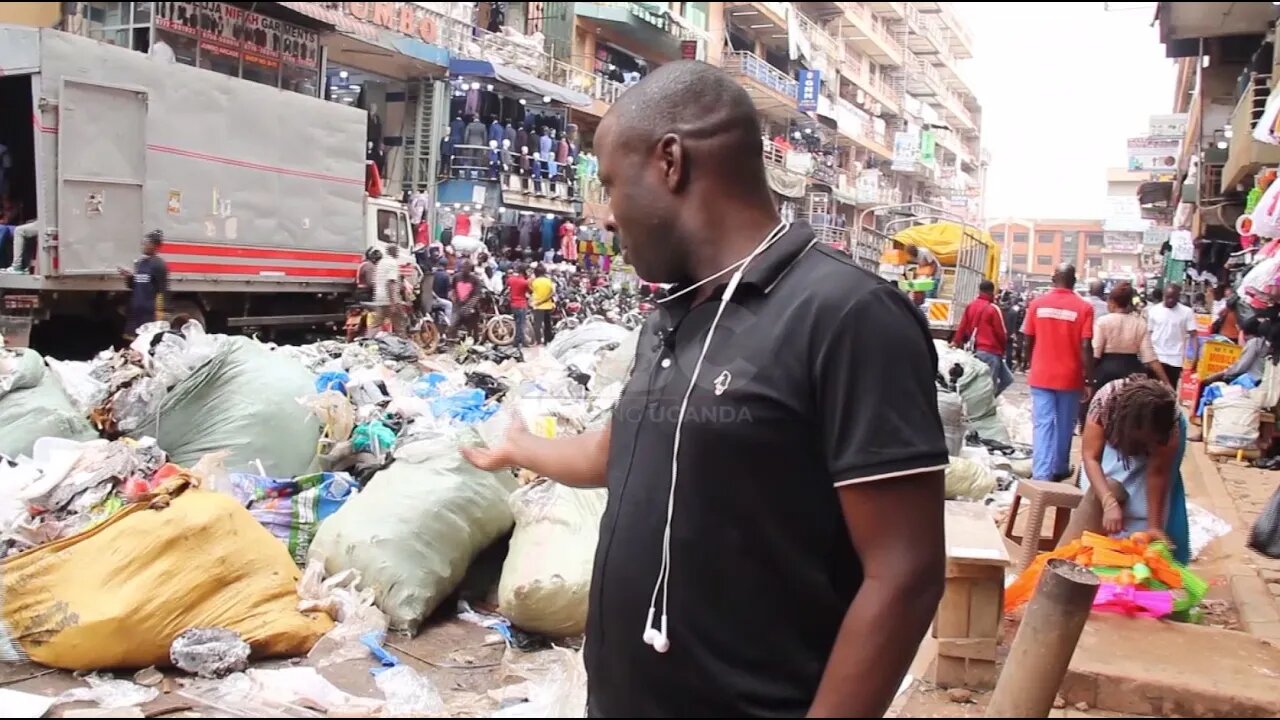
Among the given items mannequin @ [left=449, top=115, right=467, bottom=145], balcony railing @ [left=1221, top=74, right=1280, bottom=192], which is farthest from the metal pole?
mannequin @ [left=449, top=115, right=467, bottom=145]

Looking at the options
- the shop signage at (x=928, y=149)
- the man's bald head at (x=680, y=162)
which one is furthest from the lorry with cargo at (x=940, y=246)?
the man's bald head at (x=680, y=162)

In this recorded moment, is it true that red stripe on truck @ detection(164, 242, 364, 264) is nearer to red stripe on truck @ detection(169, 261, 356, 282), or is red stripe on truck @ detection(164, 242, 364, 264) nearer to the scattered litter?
red stripe on truck @ detection(169, 261, 356, 282)

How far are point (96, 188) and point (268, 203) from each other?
2336 mm

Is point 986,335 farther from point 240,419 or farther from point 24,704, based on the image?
point 24,704

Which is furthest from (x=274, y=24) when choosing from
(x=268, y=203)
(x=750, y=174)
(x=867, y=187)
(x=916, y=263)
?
(x=750, y=174)

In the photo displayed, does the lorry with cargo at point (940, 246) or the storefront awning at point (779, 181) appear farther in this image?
the lorry with cargo at point (940, 246)

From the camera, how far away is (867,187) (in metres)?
15.3

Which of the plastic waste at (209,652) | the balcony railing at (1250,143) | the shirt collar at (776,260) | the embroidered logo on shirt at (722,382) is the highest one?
the balcony railing at (1250,143)

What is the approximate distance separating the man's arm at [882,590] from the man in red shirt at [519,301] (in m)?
13.4

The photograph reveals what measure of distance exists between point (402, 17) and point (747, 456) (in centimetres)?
1864

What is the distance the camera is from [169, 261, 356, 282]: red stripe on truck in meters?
10.2

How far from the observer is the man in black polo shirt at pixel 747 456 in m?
1.06

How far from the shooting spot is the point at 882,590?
1.06 metres

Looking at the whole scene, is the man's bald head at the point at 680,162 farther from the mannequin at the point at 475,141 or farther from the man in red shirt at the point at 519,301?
the mannequin at the point at 475,141
